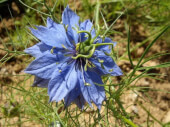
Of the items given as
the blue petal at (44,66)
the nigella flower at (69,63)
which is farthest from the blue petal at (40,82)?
the blue petal at (44,66)

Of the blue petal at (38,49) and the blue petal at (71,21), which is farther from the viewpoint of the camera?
the blue petal at (71,21)

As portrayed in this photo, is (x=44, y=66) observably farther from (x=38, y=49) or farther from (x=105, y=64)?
(x=105, y=64)

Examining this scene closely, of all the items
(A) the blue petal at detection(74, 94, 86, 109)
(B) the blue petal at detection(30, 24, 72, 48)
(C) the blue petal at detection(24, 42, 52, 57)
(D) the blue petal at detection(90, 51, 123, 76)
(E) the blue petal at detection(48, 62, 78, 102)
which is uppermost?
(B) the blue petal at detection(30, 24, 72, 48)

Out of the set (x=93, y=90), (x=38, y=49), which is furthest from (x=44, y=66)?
→ (x=93, y=90)

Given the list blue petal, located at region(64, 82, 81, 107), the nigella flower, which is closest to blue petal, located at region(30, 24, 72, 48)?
the nigella flower

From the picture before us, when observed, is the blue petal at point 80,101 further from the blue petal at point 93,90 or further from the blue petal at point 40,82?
the blue petal at point 40,82

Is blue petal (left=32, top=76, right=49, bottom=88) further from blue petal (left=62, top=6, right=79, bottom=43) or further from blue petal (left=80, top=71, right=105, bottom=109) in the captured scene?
blue petal (left=62, top=6, right=79, bottom=43)

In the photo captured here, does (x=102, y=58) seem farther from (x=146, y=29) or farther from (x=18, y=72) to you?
(x=146, y=29)
